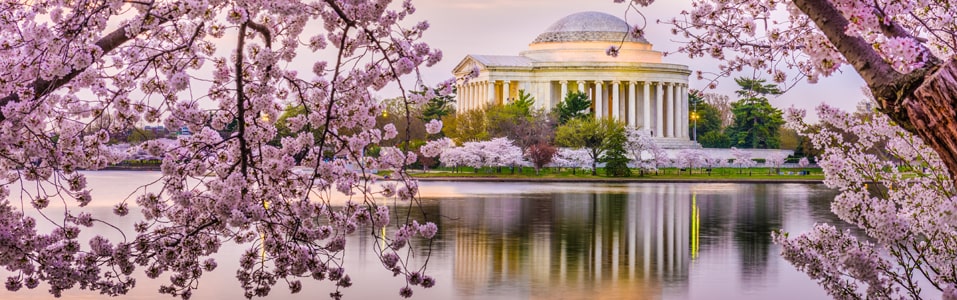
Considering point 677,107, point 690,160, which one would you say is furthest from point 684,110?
point 690,160

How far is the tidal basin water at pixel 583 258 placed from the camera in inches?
651

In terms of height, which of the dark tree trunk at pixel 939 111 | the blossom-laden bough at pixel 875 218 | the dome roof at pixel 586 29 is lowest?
the blossom-laden bough at pixel 875 218

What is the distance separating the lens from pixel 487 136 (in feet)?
280

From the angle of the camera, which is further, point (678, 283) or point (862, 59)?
point (678, 283)

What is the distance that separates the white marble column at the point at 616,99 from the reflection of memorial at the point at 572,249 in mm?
74137

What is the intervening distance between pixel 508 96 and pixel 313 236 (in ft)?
327

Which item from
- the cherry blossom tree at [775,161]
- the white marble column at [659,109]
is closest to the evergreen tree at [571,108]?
the cherry blossom tree at [775,161]

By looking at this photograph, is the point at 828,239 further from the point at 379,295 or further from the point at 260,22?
the point at 379,295

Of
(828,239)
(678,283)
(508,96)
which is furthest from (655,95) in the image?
(828,239)

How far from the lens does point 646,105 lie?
113 m

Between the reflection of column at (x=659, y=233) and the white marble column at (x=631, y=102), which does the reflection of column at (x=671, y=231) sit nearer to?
the reflection of column at (x=659, y=233)

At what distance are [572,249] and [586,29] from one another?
309 feet

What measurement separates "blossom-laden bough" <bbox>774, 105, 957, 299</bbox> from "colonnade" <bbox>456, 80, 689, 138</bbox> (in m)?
99.1

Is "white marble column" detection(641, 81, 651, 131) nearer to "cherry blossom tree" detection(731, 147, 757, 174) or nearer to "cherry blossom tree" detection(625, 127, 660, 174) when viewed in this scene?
"cherry blossom tree" detection(731, 147, 757, 174)
